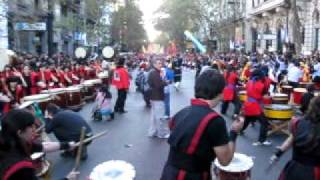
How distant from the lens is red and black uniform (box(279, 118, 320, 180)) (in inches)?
169

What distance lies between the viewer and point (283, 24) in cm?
4159

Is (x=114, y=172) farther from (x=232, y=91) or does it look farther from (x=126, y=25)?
(x=126, y=25)

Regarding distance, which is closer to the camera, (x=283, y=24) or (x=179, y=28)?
(x=283, y=24)

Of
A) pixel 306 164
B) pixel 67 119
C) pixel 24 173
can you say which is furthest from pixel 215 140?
pixel 67 119

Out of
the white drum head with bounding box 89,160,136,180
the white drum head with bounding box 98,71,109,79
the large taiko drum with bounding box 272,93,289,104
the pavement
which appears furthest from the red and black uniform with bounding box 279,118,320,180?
the white drum head with bounding box 98,71,109,79

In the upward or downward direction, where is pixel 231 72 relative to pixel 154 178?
upward

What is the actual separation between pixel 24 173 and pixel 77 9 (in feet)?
169

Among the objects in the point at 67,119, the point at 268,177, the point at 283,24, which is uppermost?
the point at 283,24

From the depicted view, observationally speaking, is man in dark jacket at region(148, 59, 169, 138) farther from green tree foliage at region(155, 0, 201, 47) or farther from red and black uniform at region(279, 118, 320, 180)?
green tree foliage at region(155, 0, 201, 47)

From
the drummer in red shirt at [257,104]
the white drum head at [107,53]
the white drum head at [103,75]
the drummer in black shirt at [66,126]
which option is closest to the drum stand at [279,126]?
the drummer in red shirt at [257,104]

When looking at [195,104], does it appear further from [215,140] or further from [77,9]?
[77,9]

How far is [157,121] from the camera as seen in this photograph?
463 inches

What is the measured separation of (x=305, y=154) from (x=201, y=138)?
3.66 feet

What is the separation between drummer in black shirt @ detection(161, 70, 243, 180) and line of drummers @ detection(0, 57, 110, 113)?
24.4 ft
